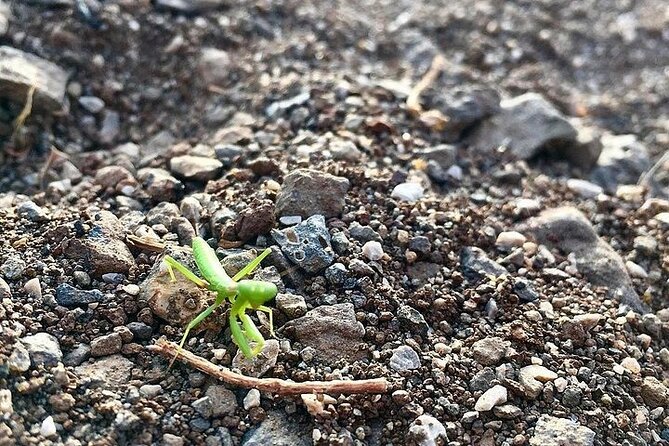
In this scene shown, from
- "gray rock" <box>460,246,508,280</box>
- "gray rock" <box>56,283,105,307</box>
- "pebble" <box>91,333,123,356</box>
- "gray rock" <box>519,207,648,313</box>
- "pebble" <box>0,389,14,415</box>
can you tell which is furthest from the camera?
"gray rock" <box>519,207,648,313</box>

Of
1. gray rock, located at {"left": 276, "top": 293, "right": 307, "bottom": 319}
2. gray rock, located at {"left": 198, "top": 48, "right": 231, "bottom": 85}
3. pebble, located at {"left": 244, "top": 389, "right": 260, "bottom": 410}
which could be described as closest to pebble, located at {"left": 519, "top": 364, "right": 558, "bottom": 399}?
gray rock, located at {"left": 276, "top": 293, "right": 307, "bottom": 319}

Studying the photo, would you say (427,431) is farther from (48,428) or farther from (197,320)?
(48,428)

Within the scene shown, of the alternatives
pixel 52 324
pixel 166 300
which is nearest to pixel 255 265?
pixel 166 300

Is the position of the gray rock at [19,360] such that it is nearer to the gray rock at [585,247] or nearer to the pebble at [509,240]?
the pebble at [509,240]

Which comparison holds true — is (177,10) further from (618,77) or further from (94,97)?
(618,77)

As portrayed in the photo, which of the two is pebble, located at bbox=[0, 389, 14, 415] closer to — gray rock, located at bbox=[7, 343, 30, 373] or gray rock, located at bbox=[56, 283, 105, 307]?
gray rock, located at bbox=[7, 343, 30, 373]

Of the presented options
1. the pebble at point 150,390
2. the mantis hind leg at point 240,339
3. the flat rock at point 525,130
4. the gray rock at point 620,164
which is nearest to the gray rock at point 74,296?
the pebble at point 150,390
